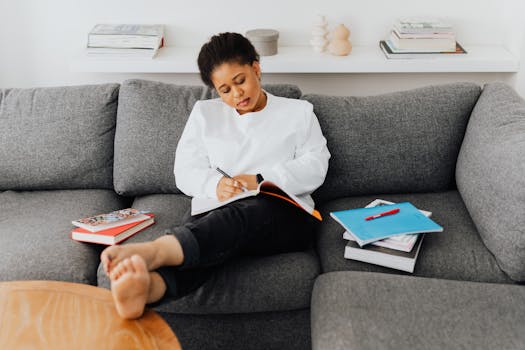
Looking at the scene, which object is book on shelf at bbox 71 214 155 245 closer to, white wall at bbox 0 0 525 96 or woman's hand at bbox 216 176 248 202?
woman's hand at bbox 216 176 248 202

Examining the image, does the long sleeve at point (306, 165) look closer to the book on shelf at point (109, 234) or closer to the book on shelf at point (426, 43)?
the book on shelf at point (109, 234)

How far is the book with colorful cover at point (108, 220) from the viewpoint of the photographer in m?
1.97

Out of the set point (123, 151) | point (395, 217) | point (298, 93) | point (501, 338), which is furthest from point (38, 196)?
point (501, 338)

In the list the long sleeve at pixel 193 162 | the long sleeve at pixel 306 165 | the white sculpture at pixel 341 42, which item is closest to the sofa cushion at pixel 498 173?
the long sleeve at pixel 306 165

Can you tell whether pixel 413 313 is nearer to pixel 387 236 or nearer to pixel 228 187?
pixel 387 236

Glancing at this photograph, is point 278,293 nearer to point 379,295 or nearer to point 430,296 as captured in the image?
point 379,295

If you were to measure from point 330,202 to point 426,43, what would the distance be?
82 centimetres

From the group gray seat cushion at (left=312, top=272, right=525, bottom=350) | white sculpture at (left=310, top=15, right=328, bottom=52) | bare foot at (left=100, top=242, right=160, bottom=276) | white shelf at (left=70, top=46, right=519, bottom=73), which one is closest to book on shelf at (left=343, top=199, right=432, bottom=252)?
gray seat cushion at (left=312, top=272, right=525, bottom=350)

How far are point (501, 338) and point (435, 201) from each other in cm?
79

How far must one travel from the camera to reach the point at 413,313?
1542 millimetres

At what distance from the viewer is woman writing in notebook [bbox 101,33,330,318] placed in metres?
1.63

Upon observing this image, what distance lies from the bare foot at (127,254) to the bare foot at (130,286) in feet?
0.09

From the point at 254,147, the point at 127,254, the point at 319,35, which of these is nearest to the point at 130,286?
the point at 127,254

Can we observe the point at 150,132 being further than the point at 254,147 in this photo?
Yes
